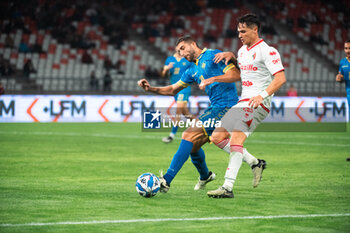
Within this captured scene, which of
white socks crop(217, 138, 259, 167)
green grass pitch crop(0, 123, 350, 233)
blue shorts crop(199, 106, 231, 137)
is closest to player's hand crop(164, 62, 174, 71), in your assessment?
green grass pitch crop(0, 123, 350, 233)

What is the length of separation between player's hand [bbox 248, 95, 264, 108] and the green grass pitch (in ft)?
3.55

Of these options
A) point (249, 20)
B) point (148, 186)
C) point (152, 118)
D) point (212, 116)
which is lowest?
point (148, 186)

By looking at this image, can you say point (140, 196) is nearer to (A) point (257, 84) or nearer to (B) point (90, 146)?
(A) point (257, 84)

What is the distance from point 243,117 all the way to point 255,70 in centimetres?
56

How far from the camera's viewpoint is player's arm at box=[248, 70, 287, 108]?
6.57 metres

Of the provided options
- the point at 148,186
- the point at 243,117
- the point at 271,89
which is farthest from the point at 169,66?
the point at 271,89

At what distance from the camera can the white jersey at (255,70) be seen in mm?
7043

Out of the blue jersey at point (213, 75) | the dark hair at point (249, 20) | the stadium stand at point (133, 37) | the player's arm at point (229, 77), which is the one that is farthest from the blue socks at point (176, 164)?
the stadium stand at point (133, 37)

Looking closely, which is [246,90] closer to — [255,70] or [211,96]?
[255,70]

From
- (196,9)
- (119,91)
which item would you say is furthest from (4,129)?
(196,9)

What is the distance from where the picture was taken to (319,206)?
6625 mm

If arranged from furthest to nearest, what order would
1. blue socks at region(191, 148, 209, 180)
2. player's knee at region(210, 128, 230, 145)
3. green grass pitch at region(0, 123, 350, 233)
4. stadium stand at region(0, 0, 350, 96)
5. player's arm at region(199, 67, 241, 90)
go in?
1. stadium stand at region(0, 0, 350, 96)
2. blue socks at region(191, 148, 209, 180)
3. player's knee at region(210, 128, 230, 145)
4. player's arm at region(199, 67, 241, 90)
5. green grass pitch at region(0, 123, 350, 233)

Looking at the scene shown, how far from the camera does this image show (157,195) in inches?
292

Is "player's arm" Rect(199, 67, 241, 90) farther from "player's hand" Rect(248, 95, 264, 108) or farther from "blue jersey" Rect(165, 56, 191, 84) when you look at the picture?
"blue jersey" Rect(165, 56, 191, 84)
